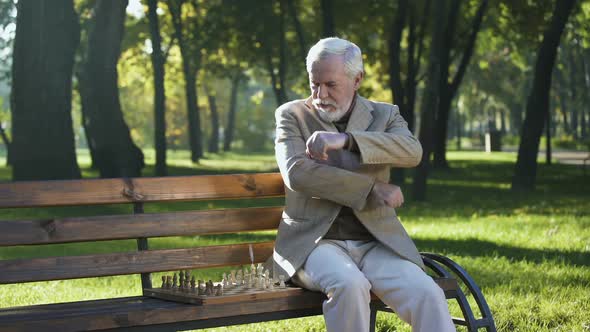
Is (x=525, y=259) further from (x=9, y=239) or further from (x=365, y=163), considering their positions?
(x=9, y=239)

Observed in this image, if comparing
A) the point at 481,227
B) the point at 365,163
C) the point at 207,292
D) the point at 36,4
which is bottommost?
the point at 481,227

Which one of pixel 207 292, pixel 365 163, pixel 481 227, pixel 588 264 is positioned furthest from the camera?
pixel 481 227

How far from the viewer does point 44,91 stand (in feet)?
68.3

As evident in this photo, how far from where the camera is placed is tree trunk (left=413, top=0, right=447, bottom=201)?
20219mm

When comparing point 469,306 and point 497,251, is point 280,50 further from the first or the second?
point 469,306

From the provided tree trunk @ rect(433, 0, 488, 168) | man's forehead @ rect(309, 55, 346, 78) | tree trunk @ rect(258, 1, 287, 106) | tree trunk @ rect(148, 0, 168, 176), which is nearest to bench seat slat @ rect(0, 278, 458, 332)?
man's forehead @ rect(309, 55, 346, 78)

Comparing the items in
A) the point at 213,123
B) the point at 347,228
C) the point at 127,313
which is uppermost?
the point at 347,228

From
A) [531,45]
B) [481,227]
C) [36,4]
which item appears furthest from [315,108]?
[531,45]

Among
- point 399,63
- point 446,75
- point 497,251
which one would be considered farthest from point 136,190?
point 446,75

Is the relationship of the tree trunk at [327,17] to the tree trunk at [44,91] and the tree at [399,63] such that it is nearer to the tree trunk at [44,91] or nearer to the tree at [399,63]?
the tree at [399,63]

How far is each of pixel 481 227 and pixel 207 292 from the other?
10.2 meters

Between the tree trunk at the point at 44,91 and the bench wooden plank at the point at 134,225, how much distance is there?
50.3 feet

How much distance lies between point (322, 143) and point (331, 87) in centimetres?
40

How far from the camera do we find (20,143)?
2097 cm
